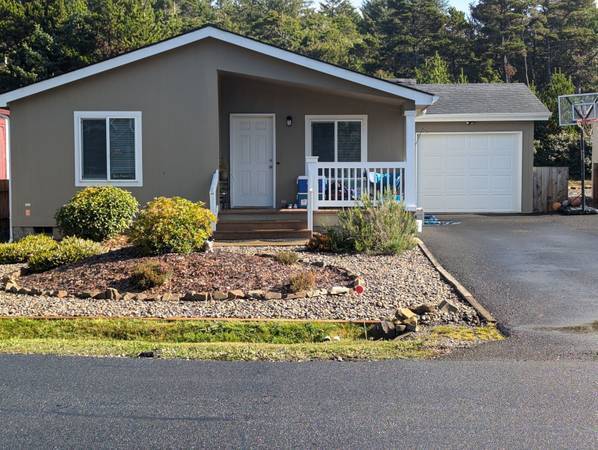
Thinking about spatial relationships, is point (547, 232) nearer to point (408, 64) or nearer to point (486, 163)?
point (486, 163)

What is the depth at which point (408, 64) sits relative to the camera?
45.0 meters

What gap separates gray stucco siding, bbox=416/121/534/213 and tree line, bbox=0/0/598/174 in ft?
44.4

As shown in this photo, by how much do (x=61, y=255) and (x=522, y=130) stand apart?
44.3ft

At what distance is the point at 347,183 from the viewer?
16.0 meters

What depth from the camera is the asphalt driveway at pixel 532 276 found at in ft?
26.0

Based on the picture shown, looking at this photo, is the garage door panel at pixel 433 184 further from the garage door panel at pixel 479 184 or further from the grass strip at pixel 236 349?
the grass strip at pixel 236 349

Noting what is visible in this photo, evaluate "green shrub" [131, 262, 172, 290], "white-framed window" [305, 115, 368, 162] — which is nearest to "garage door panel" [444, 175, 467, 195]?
"white-framed window" [305, 115, 368, 162]

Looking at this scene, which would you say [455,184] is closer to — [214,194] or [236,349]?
[214,194]

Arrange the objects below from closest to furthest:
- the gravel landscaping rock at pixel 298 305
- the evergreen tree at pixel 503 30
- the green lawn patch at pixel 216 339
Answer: the green lawn patch at pixel 216 339, the gravel landscaping rock at pixel 298 305, the evergreen tree at pixel 503 30

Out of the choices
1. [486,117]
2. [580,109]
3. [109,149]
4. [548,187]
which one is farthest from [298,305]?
[580,109]

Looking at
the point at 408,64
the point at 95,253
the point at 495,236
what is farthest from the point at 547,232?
the point at 408,64

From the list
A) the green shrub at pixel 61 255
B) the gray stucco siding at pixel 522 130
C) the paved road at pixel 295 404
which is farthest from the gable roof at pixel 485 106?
the paved road at pixel 295 404

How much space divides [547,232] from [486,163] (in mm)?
4800

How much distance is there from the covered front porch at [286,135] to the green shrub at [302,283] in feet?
21.9
